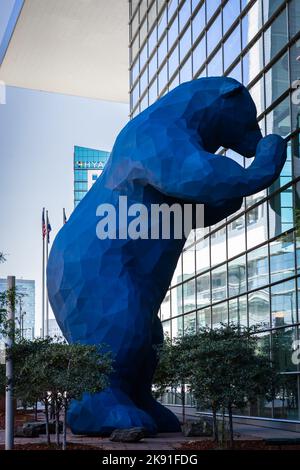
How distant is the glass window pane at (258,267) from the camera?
17067 mm

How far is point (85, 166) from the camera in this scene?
100 metres

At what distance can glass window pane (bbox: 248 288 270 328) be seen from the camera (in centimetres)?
1686

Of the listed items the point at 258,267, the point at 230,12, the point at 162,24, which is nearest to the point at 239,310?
the point at 258,267

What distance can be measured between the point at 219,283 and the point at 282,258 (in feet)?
14.0

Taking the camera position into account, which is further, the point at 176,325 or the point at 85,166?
the point at 85,166

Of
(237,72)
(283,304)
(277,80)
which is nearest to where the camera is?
(283,304)

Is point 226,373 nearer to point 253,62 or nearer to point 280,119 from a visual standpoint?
point 280,119

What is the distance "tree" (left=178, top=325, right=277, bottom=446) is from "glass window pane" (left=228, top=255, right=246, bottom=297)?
758 centimetres

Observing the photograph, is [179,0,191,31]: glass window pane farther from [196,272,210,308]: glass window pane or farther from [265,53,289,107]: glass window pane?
[196,272,210,308]: glass window pane

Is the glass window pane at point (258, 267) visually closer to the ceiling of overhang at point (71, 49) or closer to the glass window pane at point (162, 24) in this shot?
the glass window pane at point (162, 24)

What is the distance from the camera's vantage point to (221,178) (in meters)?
10.9

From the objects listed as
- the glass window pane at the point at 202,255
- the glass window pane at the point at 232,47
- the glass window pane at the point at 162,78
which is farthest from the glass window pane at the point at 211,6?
the glass window pane at the point at 202,255

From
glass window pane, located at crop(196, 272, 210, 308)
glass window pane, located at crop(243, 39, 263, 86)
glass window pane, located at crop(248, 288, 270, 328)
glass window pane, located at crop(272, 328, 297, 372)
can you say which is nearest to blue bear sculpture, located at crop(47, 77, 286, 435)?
glass window pane, located at crop(272, 328, 297, 372)
